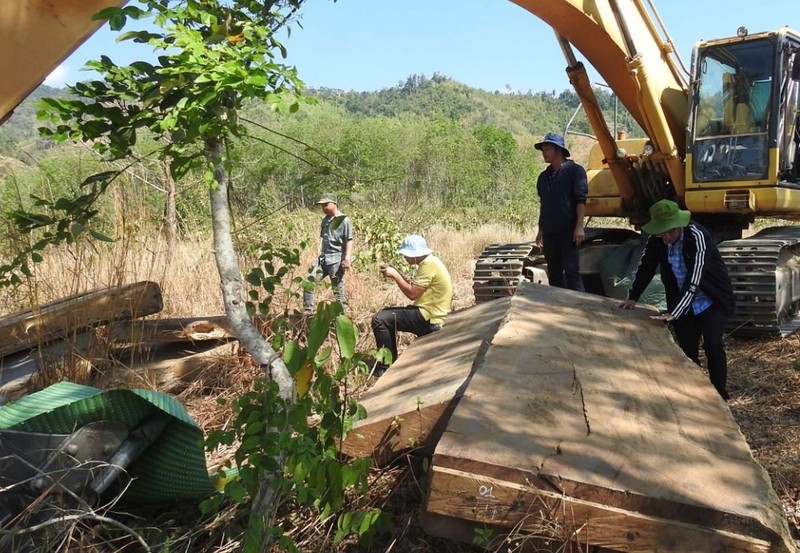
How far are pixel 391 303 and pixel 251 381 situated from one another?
11.7 ft

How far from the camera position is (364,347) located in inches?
221

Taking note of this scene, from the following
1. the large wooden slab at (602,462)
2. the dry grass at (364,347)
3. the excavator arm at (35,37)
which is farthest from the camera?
the dry grass at (364,347)

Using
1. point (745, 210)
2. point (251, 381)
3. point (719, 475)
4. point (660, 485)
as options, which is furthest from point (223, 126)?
point (745, 210)

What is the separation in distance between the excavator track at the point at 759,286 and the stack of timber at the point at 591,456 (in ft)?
11.0

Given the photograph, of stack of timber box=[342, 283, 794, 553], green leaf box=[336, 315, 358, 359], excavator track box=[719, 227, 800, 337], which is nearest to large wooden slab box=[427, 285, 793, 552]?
stack of timber box=[342, 283, 794, 553]

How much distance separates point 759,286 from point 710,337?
217 centimetres

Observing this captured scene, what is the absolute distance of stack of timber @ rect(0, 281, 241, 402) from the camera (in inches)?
160

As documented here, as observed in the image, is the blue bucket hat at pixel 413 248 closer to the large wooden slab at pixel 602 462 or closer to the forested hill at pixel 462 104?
the large wooden slab at pixel 602 462

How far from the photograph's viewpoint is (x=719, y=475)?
2191 millimetres

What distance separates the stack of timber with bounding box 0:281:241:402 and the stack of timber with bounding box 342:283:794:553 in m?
1.69

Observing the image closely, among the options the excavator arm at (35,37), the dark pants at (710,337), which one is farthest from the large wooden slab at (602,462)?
the excavator arm at (35,37)

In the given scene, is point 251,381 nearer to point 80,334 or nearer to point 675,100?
point 80,334

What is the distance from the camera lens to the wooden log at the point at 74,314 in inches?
161

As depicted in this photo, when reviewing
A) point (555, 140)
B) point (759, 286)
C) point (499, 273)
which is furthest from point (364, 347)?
point (759, 286)
